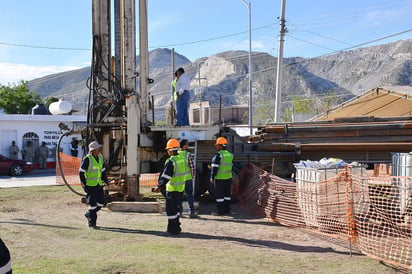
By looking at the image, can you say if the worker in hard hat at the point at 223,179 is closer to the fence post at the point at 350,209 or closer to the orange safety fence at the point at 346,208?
the orange safety fence at the point at 346,208

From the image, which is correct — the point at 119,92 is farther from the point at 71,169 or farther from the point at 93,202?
the point at 71,169

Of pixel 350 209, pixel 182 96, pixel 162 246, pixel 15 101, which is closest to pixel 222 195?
pixel 182 96

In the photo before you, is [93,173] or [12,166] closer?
[93,173]

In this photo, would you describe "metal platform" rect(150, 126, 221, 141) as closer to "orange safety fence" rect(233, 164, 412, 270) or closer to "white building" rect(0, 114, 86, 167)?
"orange safety fence" rect(233, 164, 412, 270)

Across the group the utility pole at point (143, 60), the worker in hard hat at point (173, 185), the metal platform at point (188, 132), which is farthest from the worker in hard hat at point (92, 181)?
the utility pole at point (143, 60)

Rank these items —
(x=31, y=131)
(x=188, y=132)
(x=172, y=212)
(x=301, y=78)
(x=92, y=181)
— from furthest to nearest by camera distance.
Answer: (x=301, y=78) → (x=31, y=131) → (x=188, y=132) → (x=92, y=181) → (x=172, y=212)

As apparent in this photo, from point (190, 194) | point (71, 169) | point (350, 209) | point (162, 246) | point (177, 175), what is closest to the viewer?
point (162, 246)

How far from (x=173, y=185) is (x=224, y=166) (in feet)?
7.27

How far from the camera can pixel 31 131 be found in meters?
28.9

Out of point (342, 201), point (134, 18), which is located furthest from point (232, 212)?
point (134, 18)

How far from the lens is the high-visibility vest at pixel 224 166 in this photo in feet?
36.0

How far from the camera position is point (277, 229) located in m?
9.44

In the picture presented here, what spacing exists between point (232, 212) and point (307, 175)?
8.02 feet

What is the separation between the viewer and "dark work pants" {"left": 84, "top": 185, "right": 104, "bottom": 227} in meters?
9.52
